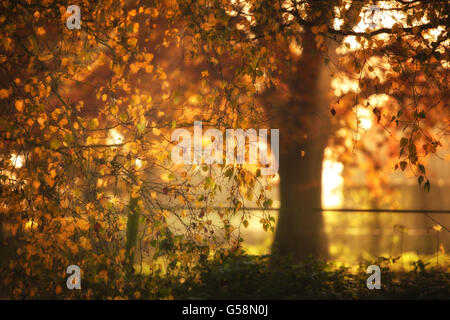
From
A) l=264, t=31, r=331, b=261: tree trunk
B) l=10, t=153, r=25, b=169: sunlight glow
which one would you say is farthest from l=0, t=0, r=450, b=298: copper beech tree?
l=264, t=31, r=331, b=261: tree trunk

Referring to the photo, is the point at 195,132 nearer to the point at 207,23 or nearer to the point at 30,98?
the point at 207,23

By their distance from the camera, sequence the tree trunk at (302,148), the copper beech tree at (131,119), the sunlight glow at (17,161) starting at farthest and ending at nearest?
the tree trunk at (302,148), the sunlight glow at (17,161), the copper beech tree at (131,119)

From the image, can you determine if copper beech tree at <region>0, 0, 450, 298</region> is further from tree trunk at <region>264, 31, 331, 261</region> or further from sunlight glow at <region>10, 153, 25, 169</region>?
tree trunk at <region>264, 31, 331, 261</region>

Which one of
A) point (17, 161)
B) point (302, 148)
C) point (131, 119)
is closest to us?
point (131, 119)

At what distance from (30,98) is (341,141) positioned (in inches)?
362

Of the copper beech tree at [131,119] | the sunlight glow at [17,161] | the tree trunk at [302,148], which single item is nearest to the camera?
the copper beech tree at [131,119]


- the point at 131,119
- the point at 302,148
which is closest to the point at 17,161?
the point at 131,119

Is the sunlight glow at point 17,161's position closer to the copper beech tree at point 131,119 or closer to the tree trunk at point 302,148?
the copper beech tree at point 131,119

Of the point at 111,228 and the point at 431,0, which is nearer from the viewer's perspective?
the point at 111,228

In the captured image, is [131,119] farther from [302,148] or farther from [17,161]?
[302,148]

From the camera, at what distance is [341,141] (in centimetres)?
1231

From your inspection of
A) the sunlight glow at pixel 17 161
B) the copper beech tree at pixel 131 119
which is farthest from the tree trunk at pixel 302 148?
the sunlight glow at pixel 17 161

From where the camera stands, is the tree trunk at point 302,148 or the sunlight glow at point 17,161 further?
the tree trunk at point 302,148
